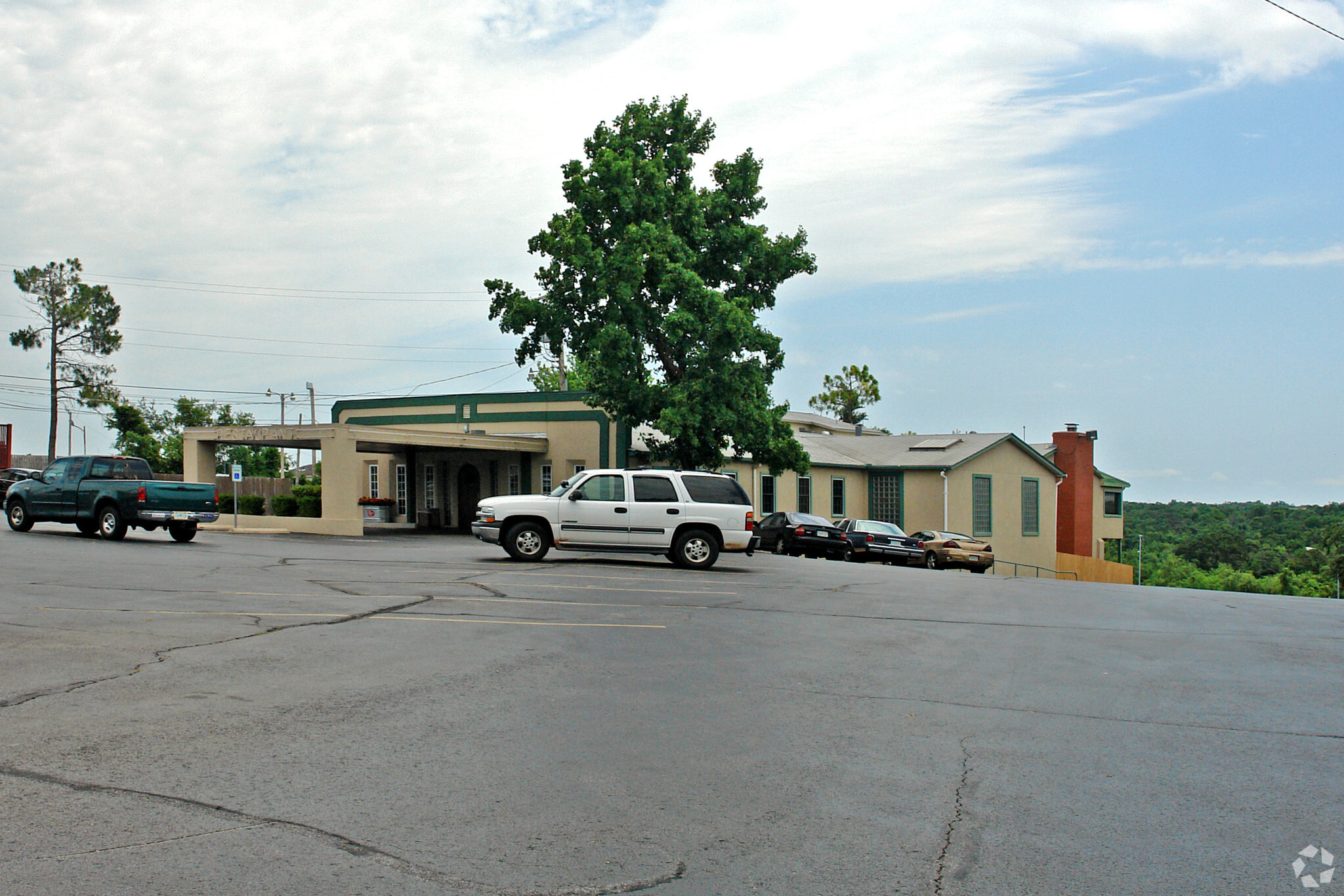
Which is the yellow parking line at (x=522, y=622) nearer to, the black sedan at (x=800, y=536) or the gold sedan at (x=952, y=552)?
the black sedan at (x=800, y=536)

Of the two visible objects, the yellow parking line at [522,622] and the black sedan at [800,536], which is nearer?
the yellow parking line at [522,622]

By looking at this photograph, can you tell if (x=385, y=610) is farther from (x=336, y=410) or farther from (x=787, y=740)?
(x=336, y=410)

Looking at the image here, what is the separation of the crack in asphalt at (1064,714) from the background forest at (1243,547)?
28014 millimetres

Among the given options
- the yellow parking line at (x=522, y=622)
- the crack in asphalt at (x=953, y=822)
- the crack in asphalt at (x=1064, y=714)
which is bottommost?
the crack in asphalt at (x=1064, y=714)

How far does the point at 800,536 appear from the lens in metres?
33.9

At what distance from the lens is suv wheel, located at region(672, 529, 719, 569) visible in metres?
21.5

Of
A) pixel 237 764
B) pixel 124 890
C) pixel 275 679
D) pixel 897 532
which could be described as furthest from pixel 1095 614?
pixel 897 532

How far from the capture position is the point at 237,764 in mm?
6105

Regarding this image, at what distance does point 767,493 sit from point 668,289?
12519 mm

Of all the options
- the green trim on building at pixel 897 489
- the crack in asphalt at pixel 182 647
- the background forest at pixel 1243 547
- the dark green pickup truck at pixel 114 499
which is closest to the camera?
the crack in asphalt at pixel 182 647

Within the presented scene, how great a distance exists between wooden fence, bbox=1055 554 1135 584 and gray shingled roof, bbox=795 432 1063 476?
12.1ft

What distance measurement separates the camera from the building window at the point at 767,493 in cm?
3944

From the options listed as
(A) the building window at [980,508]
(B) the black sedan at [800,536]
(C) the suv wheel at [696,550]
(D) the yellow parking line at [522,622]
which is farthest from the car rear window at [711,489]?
(A) the building window at [980,508]

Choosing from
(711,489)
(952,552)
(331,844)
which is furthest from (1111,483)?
(331,844)
